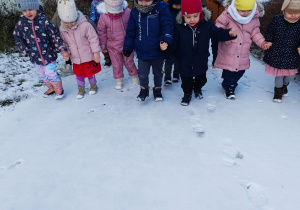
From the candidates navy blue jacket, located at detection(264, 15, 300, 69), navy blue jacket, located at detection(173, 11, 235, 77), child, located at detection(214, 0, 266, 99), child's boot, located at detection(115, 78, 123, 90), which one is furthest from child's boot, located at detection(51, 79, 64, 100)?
navy blue jacket, located at detection(264, 15, 300, 69)

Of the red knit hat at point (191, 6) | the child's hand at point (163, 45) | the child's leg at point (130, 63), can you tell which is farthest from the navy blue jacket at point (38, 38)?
the red knit hat at point (191, 6)

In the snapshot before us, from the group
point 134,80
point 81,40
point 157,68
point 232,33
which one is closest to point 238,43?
point 232,33

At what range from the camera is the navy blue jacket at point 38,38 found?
3.44m

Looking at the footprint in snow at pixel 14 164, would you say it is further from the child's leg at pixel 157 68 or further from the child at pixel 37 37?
the child's leg at pixel 157 68

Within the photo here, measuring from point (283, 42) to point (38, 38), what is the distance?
3443mm

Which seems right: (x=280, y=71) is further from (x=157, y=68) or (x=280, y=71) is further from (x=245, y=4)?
(x=157, y=68)

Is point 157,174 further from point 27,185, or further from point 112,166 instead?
point 27,185

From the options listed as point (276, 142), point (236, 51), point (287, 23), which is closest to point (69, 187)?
point (276, 142)

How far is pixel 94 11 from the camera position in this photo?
15.3ft

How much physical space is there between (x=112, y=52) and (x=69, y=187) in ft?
7.75

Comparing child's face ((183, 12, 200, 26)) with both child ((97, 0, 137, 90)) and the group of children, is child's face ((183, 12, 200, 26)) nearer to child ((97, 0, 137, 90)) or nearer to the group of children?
the group of children

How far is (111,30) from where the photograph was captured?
12.4 feet

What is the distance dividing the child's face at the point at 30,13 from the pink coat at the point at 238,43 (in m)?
2.60

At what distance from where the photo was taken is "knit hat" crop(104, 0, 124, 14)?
3.50m
